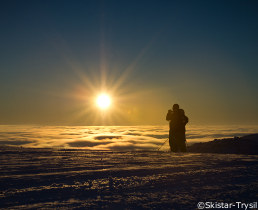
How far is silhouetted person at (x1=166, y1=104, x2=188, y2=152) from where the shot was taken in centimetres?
1243

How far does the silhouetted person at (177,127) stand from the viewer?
12.4 meters

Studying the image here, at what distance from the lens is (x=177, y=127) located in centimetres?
1253

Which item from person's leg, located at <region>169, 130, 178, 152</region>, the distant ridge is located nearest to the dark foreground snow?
person's leg, located at <region>169, 130, 178, 152</region>

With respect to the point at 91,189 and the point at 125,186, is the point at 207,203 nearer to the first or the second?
the point at 125,186

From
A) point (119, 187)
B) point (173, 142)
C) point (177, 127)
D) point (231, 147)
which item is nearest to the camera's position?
point (119, 187)

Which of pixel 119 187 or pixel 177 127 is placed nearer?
pixel 119 187

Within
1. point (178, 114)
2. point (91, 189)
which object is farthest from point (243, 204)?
point (178, 114)

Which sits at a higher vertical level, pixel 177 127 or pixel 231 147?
pixel 177 127

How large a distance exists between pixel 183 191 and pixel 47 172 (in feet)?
7.63

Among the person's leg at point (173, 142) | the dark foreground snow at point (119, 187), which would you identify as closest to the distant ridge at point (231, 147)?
the person's leg at point (173, 142)

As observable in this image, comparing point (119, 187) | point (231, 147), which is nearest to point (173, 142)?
point (231, 147)

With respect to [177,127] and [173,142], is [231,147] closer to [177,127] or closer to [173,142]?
[173,142]

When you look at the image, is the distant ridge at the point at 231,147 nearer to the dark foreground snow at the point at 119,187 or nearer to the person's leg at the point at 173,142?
the person's leg at the point at 173,142

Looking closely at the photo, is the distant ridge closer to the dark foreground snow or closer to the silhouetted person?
the silhouetted person
